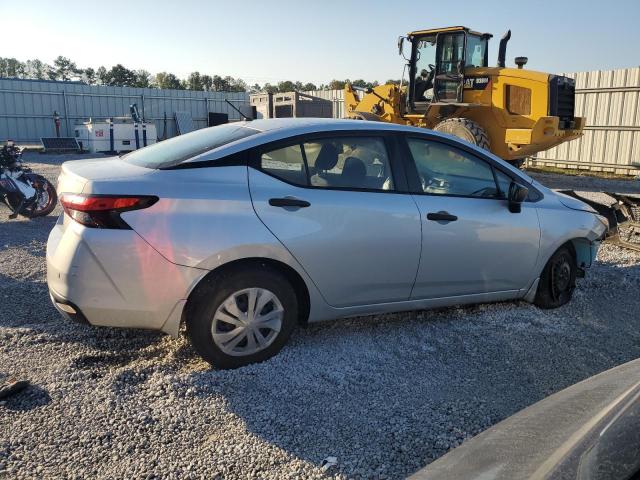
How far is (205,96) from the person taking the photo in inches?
1271

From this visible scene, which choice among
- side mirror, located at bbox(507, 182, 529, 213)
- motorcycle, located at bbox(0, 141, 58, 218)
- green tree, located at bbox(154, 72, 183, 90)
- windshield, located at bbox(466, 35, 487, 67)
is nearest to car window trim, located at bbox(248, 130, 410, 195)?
side mirror, located at bbox(507, 182, 529, 213)

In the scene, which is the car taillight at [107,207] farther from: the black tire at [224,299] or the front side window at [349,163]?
the front side window at [349,163]

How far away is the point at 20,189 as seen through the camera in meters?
8.62

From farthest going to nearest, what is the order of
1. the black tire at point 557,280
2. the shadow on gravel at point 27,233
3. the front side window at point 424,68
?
1. the front side window at point 424,68
2. the shadow on gravel at point 27,233
3. the black tire at point 557,280

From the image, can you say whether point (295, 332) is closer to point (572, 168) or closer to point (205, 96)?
point (572, 168)

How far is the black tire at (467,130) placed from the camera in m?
12.1

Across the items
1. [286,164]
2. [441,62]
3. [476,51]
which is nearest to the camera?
[286,164]

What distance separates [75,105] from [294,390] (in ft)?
94.2

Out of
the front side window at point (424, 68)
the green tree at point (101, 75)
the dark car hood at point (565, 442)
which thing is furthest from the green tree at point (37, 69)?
the dark car hood at point (565, 442)

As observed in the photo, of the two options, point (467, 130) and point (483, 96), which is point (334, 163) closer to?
point (467, 130)

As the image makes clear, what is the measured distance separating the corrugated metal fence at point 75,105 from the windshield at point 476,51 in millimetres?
19868

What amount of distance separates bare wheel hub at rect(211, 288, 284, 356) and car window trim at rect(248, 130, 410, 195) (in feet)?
2.67

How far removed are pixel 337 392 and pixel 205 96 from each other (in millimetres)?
31003

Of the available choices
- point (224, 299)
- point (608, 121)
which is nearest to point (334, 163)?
point (224, 299)
